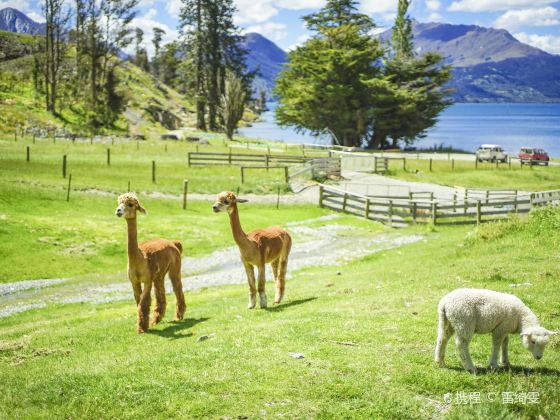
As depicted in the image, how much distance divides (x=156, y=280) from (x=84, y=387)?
5.46 metres

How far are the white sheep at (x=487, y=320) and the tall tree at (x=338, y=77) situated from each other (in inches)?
2776

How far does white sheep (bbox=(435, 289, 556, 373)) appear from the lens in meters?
8.05

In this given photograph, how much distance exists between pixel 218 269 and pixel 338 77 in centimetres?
5823

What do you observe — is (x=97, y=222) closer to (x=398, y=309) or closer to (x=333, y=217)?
(x=333, y=217)

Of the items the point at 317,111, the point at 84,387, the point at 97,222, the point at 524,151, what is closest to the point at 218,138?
the point at 317,111

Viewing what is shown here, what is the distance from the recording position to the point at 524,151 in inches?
2739

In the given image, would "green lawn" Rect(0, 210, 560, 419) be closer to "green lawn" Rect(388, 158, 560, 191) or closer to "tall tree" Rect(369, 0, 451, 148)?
"green lawn" Rect(388, 158, 560, 191)

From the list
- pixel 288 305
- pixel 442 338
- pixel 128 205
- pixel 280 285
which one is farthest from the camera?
pixel 280 285

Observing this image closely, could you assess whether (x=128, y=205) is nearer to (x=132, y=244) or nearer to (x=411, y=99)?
(x=132, y=244)

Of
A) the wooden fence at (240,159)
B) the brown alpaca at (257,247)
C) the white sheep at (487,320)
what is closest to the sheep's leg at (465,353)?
the white sheep at (487,320)

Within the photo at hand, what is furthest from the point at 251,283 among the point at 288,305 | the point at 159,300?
the point at 159,300

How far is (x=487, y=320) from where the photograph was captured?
26.8 feet

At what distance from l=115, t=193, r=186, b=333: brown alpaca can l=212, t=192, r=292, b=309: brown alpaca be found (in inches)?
73.6

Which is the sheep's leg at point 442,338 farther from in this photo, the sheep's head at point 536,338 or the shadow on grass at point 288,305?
the shadow on grass at point 288,305
